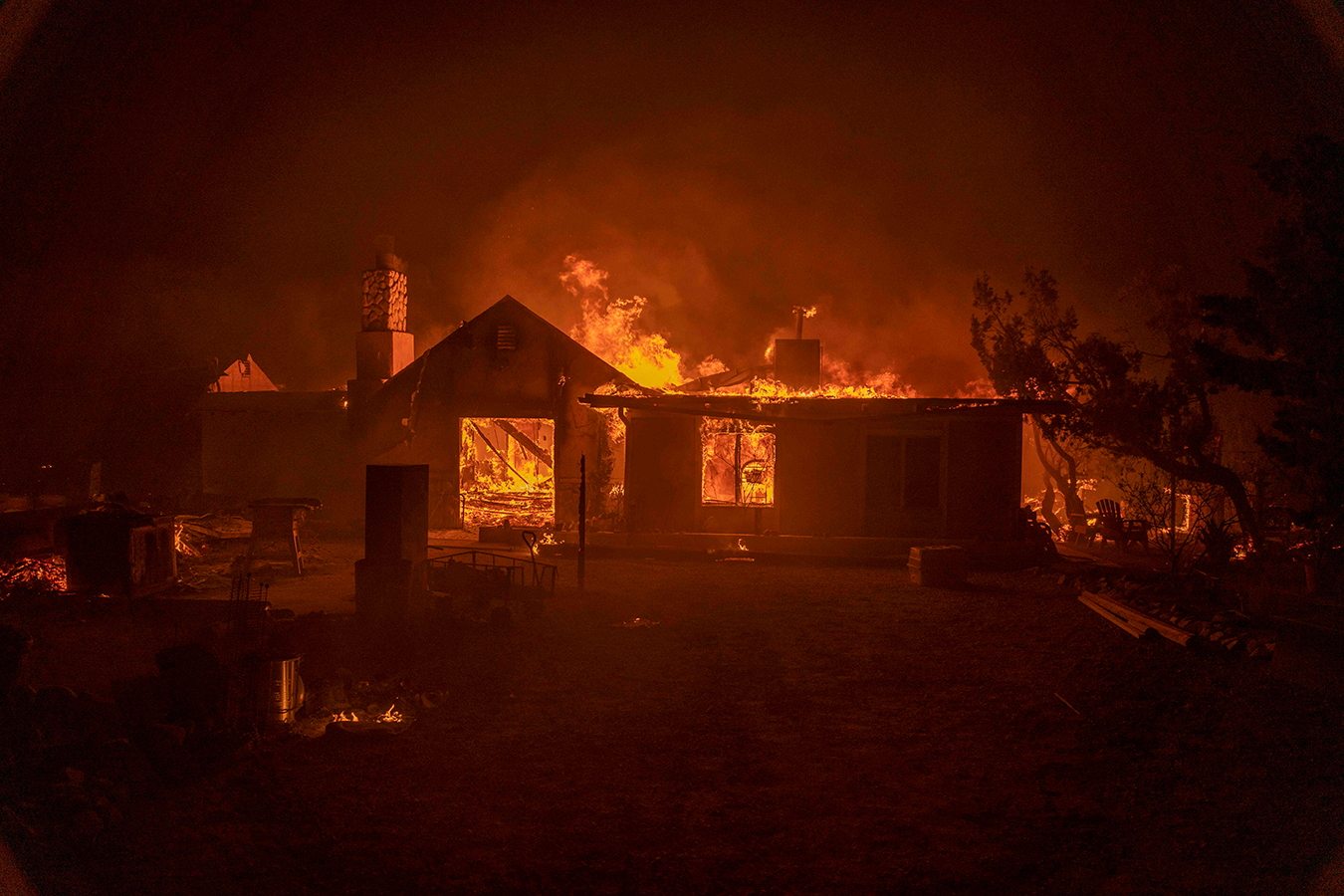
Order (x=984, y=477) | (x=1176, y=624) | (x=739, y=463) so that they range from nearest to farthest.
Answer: (x=1176, y=624) → (x=984, y=477) → (x=739, y=463)

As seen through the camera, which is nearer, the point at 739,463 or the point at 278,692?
the point at 278,692

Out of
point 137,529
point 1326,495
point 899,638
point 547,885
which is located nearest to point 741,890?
point 547,885

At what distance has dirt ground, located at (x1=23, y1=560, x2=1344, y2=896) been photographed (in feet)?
13.6

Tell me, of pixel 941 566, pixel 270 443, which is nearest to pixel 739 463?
pixel 941 566

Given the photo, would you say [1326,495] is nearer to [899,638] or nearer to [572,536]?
[899,638]

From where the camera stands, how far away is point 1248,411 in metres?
19.8

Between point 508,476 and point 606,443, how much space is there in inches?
286

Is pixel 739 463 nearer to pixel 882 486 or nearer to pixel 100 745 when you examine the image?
pixel 882 486

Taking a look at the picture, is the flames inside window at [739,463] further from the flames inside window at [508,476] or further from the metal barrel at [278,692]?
the metal barrel at [278,692]

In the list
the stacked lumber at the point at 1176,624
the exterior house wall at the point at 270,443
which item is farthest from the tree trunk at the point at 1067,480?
the exterior house wall at the point at 270,443

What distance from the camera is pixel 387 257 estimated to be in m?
23.0

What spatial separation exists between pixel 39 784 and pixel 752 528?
1403 cm

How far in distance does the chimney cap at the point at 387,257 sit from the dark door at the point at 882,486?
565 inches

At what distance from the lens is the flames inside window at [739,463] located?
59.0 feet
